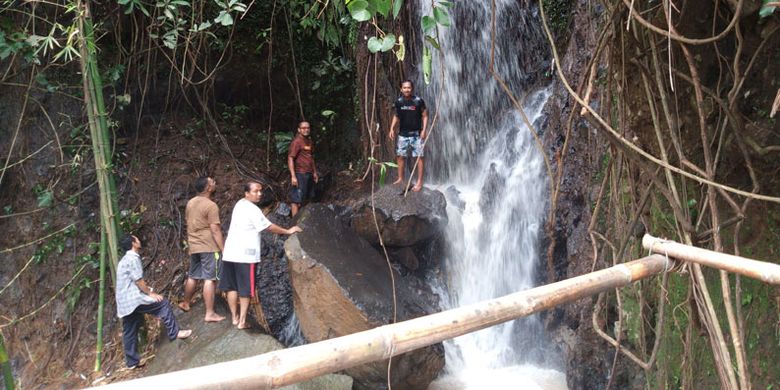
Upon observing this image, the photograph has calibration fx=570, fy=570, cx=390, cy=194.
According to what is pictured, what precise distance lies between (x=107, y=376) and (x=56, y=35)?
4.33 m

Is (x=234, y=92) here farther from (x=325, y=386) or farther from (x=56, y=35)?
(x=325, y=386)

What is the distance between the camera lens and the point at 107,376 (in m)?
6.35

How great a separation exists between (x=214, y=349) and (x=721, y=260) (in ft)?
16.5

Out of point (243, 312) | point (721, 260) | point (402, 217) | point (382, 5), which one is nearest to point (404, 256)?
point (402, 217)

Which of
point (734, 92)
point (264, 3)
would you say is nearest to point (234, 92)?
point (264, 3)

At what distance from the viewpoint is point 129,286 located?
5574mm

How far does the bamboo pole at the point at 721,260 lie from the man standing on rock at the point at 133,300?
16.3ft

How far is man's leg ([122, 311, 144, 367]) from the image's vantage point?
5829 millimetres

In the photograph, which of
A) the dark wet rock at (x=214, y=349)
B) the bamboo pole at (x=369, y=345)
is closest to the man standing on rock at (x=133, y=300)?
the dark wet rock at (x=214, y=349)

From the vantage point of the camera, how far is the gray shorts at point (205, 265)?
6043mm

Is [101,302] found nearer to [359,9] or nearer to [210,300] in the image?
[210,300]

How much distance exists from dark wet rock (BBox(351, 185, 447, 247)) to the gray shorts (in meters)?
1.65

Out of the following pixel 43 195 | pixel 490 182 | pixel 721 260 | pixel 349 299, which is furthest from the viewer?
pixel 43 195

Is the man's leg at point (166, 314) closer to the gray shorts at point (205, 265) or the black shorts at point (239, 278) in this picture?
the gray shorts at point (205, 265)
